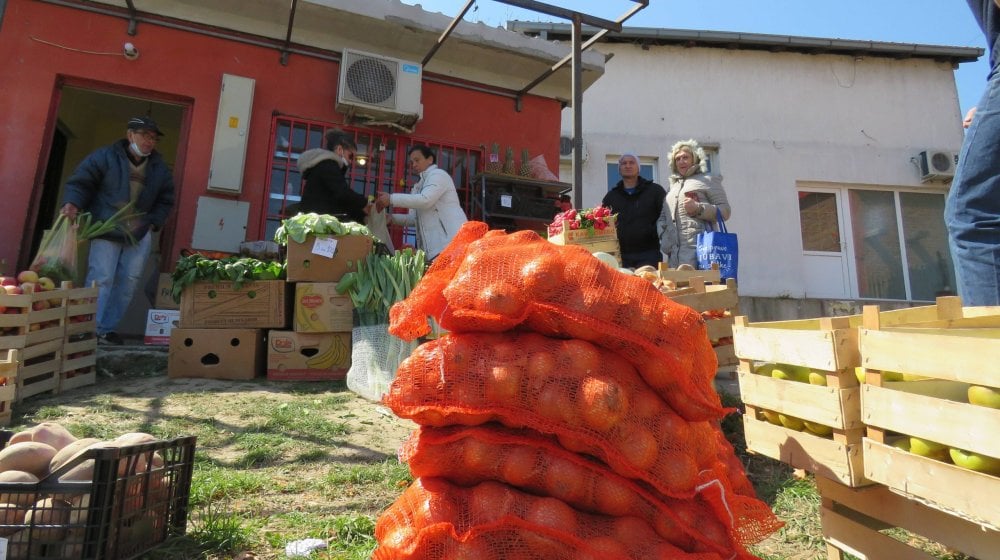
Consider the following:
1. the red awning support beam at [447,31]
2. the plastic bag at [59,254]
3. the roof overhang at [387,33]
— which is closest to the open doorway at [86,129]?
the roof overhang at [387,33]

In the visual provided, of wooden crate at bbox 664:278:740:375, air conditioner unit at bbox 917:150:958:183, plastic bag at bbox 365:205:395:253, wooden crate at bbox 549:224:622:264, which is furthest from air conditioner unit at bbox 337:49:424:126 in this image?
air conditioner unit at bbox 917:150:958:183

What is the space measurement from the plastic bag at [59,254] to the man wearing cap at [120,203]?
298 millimetres

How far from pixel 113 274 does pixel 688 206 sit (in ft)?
18.9

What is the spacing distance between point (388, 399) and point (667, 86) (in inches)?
462

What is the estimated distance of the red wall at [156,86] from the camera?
5816 mm

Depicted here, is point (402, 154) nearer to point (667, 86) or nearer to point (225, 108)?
point (225, 108)

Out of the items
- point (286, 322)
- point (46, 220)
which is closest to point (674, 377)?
point (286, 322)

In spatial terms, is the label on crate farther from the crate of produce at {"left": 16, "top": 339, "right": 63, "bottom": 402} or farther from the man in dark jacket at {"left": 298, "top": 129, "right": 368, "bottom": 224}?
the crate of produce at {"left": 16, "top": 339, "right": 63, "bottom": 402}

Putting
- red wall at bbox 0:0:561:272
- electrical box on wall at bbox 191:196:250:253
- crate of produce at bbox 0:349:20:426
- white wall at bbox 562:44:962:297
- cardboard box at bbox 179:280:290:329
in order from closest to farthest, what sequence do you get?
crate of produce at bbox 0:349:20:426 → cardboard box at bbox 179:280:290:329 → red wall at bbox 0:0:561:272 → electrical box on wall at bbox 191:196:250:253 → white wall at bbox 562:44:962:297

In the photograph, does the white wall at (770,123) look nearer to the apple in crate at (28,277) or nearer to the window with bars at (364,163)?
the window with bars at (364,163)

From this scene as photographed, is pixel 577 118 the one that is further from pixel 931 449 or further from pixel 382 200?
pixel 931 449

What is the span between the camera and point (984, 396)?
1.41 meters

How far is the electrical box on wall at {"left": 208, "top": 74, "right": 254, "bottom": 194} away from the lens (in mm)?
6332

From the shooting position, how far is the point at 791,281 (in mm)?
11227
